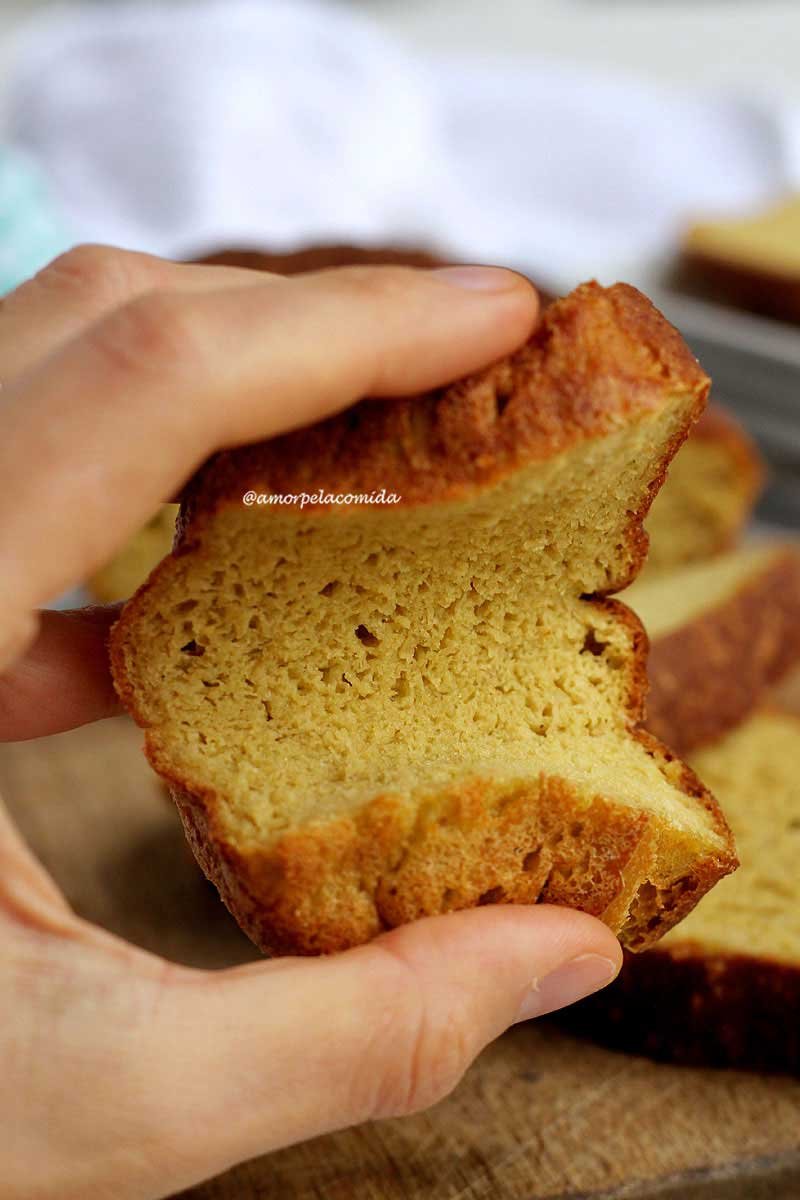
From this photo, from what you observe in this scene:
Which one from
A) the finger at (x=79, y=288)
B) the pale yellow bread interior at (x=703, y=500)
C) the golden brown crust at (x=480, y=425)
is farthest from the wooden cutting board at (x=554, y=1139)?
the pale yellow bread interior at (x=703, y=500)

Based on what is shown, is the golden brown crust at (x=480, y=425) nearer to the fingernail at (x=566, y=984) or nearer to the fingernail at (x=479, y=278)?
the fingernail at (x=479, y=278)

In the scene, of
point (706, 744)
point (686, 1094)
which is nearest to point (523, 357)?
point (686, 1094)

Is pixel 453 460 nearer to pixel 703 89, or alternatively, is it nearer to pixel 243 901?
pixel 243 901

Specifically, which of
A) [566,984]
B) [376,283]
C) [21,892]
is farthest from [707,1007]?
[376,283]

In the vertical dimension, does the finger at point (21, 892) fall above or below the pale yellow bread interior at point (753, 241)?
below

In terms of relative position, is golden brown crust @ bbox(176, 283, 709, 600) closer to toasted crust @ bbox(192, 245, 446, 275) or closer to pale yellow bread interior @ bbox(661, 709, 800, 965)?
pale yellow bread interior @ bbox(661, 709, 800, 965)

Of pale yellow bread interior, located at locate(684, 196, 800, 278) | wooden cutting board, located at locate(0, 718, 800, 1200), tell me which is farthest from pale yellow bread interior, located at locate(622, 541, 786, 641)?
pale yellow bread interior, located at locate(684, 196, 800, 278)
